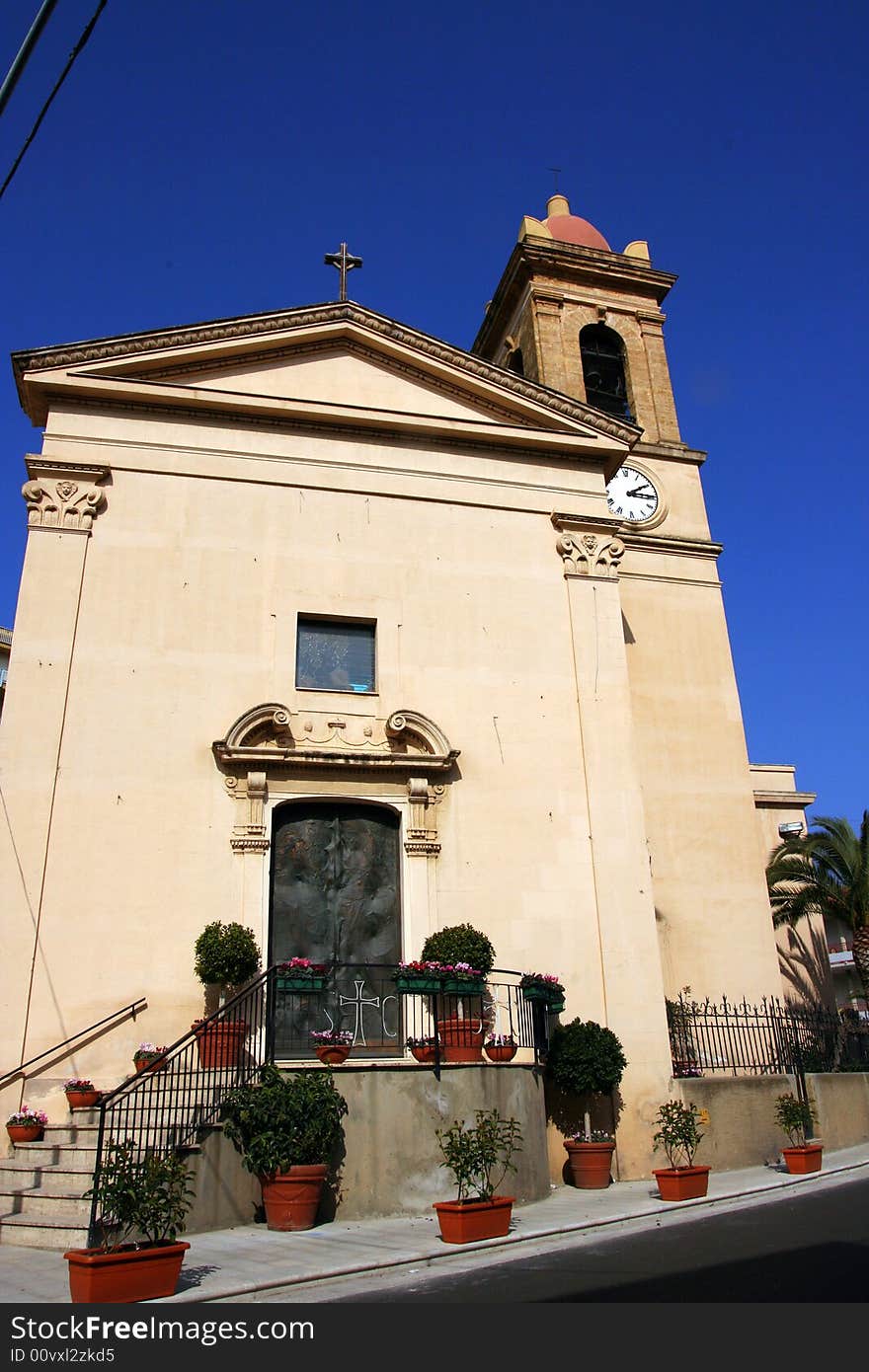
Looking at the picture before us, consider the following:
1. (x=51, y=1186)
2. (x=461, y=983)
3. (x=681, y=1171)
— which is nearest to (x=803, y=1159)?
(x=681, y=1171)

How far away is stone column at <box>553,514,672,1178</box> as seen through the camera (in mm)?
14375

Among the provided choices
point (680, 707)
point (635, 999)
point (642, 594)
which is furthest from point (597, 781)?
point (642, 594)

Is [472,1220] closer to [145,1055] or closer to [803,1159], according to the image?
[145,1055]

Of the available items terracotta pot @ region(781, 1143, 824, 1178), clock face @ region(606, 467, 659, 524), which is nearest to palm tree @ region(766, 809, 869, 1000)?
clock face @ region(606, 467, 659, 524)

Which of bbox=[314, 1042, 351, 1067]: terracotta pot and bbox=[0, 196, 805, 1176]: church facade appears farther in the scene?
bbox=[0, 196, 805, 1176]: church facade

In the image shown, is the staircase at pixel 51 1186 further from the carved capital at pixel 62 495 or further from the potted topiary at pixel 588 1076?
the carved capital at pixel 62 495

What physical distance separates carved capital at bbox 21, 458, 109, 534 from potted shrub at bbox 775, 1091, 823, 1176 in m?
12.4

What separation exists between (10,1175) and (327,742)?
6551 mm

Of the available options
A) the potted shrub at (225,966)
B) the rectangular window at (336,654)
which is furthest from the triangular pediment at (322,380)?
the potted shrub at (225,966)

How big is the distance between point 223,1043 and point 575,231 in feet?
76.6

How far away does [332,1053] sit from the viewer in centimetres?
1177

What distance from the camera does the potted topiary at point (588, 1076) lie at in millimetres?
13039

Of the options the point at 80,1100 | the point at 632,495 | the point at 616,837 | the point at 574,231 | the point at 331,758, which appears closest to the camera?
the point at 80,1100

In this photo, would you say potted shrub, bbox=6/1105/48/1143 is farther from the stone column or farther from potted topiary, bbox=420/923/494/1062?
the stone column
